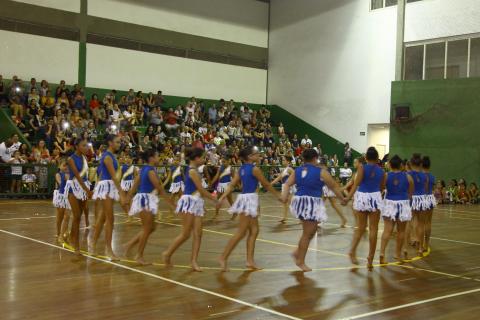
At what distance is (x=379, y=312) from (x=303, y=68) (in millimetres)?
27397

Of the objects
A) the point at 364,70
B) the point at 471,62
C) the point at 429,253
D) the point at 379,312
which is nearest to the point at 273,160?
the point at 364,70

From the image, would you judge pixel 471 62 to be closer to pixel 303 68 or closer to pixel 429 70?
pixel 429 70

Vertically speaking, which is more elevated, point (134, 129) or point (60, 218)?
point (134, 129)

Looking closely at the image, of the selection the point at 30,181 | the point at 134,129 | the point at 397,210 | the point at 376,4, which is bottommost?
the point at 30,181

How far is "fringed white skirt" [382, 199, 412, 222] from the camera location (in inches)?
346

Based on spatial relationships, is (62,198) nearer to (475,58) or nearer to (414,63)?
(475,58)

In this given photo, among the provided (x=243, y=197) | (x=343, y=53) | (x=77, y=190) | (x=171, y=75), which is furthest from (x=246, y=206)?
(x=343, y=53)

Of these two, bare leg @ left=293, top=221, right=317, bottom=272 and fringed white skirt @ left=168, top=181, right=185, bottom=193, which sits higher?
fringed white skirt @ left=168, top=181, right=185, bottom=193

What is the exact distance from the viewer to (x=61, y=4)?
83.5 feet

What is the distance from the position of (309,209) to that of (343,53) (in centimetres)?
2381

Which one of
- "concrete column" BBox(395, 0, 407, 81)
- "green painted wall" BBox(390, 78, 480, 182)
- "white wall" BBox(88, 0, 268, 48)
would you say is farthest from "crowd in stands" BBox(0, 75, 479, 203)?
"concrete column" BBox(395, 0, 407, 81)

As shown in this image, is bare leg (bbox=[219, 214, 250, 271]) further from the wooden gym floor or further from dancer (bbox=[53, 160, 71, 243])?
dancer (bbox=[53, 160, 71, 243])

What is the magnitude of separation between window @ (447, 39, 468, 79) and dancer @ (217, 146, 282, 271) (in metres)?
20.5

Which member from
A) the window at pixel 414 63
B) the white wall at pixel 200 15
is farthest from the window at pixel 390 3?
the white wall at pixel 200 15
